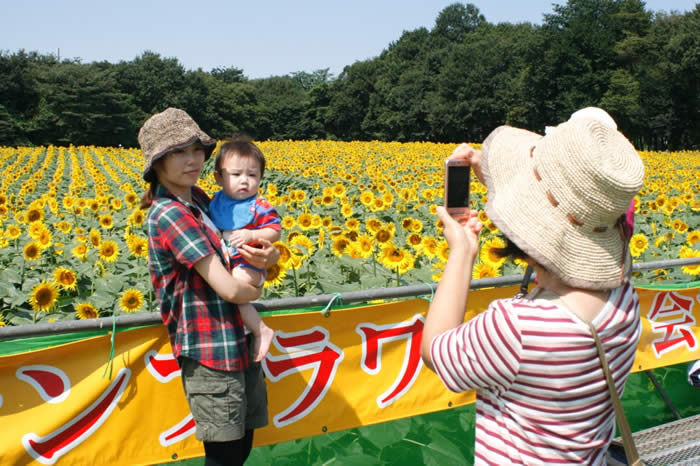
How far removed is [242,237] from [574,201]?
3.74 ft

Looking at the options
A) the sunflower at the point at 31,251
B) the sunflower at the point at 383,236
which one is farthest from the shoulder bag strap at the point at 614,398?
the sunflower at the point at 31,251

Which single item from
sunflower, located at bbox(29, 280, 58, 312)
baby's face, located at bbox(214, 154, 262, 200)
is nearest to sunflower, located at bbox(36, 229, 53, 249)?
sunflower, located at bbox(29, 280, 58, 312)

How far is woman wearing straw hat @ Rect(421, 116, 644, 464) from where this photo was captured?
117 centimetres

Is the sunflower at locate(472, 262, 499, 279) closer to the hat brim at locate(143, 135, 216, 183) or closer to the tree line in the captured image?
the hat brim at locate(143, 135, 216, 183)

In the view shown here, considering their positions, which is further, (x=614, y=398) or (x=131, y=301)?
(x=131, y=301)

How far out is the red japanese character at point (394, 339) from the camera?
99.0 inches

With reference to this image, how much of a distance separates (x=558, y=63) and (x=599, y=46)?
11.7ft

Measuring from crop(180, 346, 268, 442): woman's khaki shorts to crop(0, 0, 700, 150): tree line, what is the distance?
34120mm

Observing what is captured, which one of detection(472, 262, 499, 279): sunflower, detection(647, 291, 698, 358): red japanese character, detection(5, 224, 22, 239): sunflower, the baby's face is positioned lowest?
detection(647, 291, 698, 358): red japanese character

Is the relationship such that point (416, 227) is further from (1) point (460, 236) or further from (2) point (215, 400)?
(1) point (460, 236)

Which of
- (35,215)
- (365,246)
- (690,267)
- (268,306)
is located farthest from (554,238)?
(35,215)

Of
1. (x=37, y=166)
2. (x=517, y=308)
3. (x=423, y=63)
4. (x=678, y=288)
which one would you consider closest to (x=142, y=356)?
(x=517, y=308)

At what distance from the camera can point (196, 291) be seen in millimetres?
1832

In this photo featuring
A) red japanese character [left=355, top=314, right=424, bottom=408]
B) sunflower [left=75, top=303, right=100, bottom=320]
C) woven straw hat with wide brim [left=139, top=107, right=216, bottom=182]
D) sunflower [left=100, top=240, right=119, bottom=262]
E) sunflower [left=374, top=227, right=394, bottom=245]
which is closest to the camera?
woven straw hat with wide brim [left=139, top=107, right=216, bottom=182]
